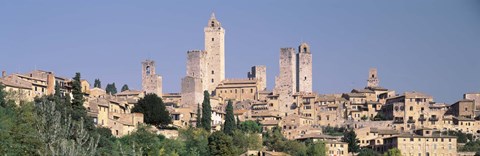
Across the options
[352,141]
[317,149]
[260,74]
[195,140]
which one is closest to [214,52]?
[260,74]

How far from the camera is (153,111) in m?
52.6

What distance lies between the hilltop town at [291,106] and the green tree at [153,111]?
62 cm

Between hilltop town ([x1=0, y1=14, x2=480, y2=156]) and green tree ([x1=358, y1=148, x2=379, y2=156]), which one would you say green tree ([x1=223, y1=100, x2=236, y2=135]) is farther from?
green tree ([x1=358, y1=148, x2=379, y2=156])

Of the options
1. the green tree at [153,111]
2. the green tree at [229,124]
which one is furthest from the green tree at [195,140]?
the green tree at [153,111]

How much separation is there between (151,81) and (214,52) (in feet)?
21.9

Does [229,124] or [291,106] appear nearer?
[229,124]

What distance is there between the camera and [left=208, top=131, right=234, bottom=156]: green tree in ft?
144

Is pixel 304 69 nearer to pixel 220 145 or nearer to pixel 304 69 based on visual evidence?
pixel 304 69

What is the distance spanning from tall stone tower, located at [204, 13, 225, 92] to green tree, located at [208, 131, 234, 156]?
30.1 metres

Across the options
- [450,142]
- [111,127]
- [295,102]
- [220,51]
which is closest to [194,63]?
[220,51]

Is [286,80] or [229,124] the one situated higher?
[286,80]

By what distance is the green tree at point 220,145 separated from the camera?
43.8 meters

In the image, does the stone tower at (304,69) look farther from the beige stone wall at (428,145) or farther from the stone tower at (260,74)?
the beige stone wall at (428,145)

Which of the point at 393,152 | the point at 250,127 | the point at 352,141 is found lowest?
the point at 393,152
